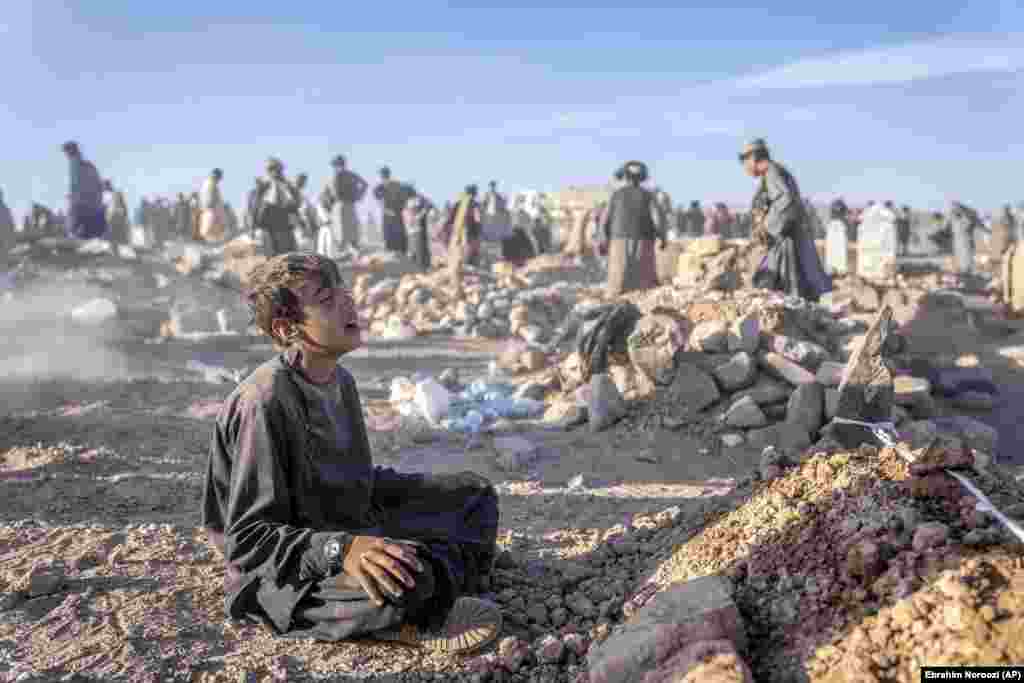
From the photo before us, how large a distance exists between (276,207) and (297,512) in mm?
10434

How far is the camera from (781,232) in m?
8.56

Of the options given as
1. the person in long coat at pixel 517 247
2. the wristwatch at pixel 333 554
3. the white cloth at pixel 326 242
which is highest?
the white cloth at pixel 326 242

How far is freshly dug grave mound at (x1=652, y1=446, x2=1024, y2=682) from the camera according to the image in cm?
189

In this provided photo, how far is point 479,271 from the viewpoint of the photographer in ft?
50.8

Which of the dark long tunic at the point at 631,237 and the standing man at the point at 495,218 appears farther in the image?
the standing man at the point at 495,218

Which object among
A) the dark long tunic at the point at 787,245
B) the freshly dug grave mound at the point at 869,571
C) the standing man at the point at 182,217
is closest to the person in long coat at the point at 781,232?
the dark long tunic at the point at 787,245

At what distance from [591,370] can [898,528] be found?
4.57m

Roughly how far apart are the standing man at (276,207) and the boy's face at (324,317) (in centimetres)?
985

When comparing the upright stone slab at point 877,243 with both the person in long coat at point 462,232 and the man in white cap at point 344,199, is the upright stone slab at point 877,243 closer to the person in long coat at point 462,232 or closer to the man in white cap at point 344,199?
the person in long coat at point 462,232

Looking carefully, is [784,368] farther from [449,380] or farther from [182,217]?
[182,217]

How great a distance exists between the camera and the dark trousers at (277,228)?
12.4m

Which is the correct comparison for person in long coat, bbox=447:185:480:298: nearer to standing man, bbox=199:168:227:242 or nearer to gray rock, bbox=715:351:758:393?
standing man, bbox=199:168:227:242

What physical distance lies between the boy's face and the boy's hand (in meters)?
0.69

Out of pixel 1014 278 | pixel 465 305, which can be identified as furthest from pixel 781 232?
pixel 465 305
